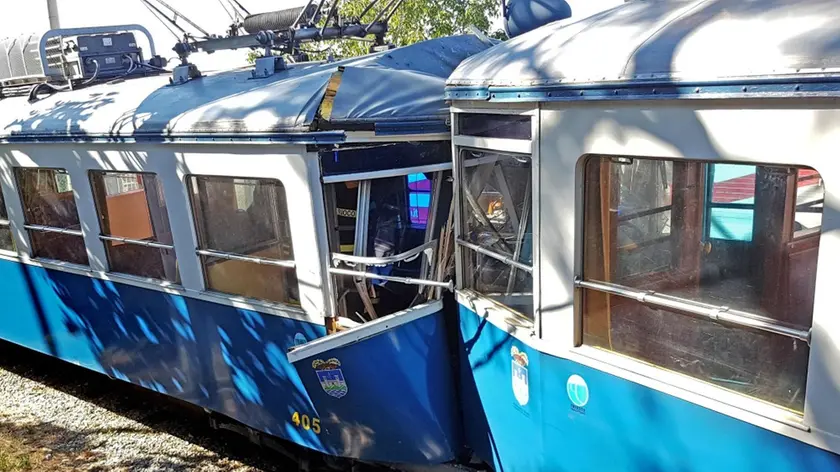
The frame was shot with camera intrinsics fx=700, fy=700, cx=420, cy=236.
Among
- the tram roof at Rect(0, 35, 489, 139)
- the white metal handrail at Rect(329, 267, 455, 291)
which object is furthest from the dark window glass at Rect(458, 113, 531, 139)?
the white metal handrail at Rect(329, 267, 455, 291)

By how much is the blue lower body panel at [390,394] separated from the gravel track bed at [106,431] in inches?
56.5

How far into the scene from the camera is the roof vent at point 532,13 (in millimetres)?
4488

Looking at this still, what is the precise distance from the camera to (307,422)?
4543mm

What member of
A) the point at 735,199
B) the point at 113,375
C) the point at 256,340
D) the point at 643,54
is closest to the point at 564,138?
the point at 643,54

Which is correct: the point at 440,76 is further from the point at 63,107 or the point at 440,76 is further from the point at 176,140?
the point at 63,107

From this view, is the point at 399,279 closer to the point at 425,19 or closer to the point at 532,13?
the point at 532,13

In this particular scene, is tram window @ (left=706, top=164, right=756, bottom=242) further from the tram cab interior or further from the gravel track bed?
the gravel track bed

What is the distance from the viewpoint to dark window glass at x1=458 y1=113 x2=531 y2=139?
332 centimetres

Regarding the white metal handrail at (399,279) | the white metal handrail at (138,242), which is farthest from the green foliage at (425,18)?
the white metal handrail at (399,279)

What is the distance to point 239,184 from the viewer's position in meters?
4.63

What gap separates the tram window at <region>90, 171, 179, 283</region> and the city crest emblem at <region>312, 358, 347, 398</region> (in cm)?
185

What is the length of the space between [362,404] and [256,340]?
1.06 metres

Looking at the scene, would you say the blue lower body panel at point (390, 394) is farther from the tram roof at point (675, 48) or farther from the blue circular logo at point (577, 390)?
the tram roof at point (675, 48)

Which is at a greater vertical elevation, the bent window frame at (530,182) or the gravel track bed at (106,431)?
the bent window frame at (530,182)
